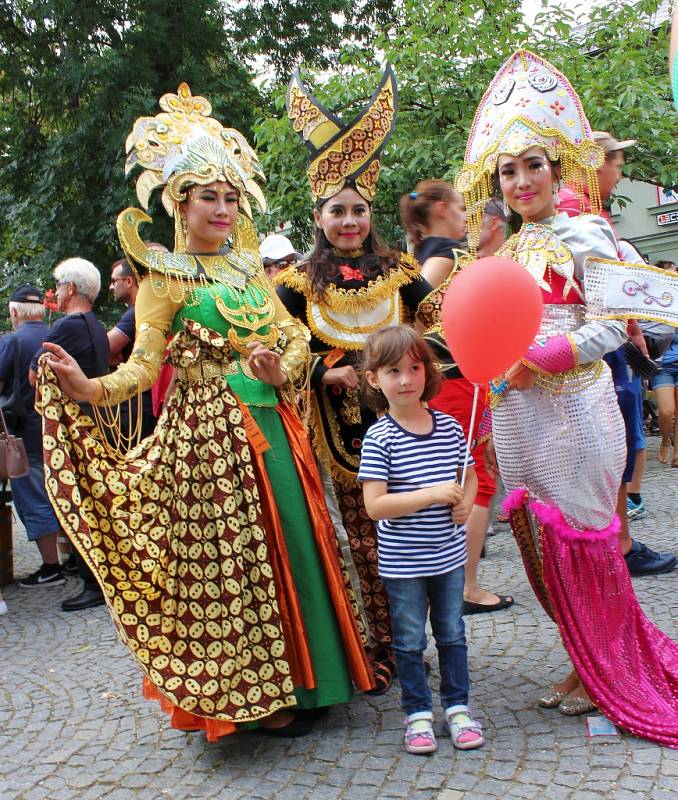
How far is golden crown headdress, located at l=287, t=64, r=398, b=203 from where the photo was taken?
3379mm

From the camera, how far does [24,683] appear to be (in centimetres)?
396

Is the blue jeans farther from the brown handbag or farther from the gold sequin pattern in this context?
the brown handbag

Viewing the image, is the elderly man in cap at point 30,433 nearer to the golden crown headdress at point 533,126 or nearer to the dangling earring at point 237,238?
the dangling earring at point 237,238

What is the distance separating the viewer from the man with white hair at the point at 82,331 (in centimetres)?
503

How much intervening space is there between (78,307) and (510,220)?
10.2ft

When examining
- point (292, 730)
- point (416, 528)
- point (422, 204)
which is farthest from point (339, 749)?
point (422, 204)

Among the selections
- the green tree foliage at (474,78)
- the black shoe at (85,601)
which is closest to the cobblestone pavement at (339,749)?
the black shoe at (85,601)

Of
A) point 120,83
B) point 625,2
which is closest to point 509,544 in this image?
point 625,2

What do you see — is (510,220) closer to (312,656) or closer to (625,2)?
(312,656)

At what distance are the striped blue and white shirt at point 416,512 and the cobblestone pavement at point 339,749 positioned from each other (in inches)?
24.7

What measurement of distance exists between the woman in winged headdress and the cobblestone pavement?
242 mm

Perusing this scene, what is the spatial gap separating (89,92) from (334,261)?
9646 mm

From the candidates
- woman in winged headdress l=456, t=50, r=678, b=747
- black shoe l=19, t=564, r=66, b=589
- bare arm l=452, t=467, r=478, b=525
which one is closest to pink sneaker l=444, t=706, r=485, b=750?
woman in winged headdress l=456, t=50, r=678, b=747

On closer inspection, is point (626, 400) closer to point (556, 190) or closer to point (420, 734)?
point (556, 190)
